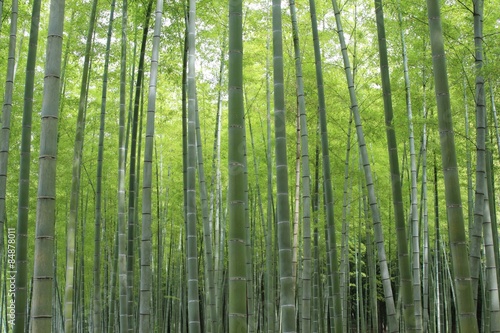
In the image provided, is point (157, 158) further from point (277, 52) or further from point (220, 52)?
point (277, 52)

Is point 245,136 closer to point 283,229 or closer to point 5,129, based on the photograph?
point 5,129

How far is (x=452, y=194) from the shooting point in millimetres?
2867

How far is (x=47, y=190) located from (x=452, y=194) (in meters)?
2.04

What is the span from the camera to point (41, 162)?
2166 millimetres

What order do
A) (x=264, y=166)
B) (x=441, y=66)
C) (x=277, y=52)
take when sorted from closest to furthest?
(x=441, y=66)
(x=277, y=52)
(x=264, y=166)

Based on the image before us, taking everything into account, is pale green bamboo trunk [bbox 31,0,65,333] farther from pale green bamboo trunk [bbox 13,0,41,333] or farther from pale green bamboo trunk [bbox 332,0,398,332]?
pale green bamboo trunk [bbox 332,0,398,332]

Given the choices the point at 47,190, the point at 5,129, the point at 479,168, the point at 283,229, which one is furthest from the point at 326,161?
the point at 47,190

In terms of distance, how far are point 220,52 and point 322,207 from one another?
3.11 metres

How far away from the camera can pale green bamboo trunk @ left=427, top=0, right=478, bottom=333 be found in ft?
9.27

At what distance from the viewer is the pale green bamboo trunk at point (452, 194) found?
283 cm

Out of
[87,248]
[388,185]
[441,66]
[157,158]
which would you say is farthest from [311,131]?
[87,248]

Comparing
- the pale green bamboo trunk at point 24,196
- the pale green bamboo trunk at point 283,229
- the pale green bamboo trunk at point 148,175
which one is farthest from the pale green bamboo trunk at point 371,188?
the pale green bamboo trunk at point 24,196

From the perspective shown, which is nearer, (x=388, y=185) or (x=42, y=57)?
(x=42, y=57)

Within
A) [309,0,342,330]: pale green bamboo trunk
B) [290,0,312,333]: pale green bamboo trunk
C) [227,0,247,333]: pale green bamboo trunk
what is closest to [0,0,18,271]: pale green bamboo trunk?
[227,0,247,333]: pale green bamboo trunk
